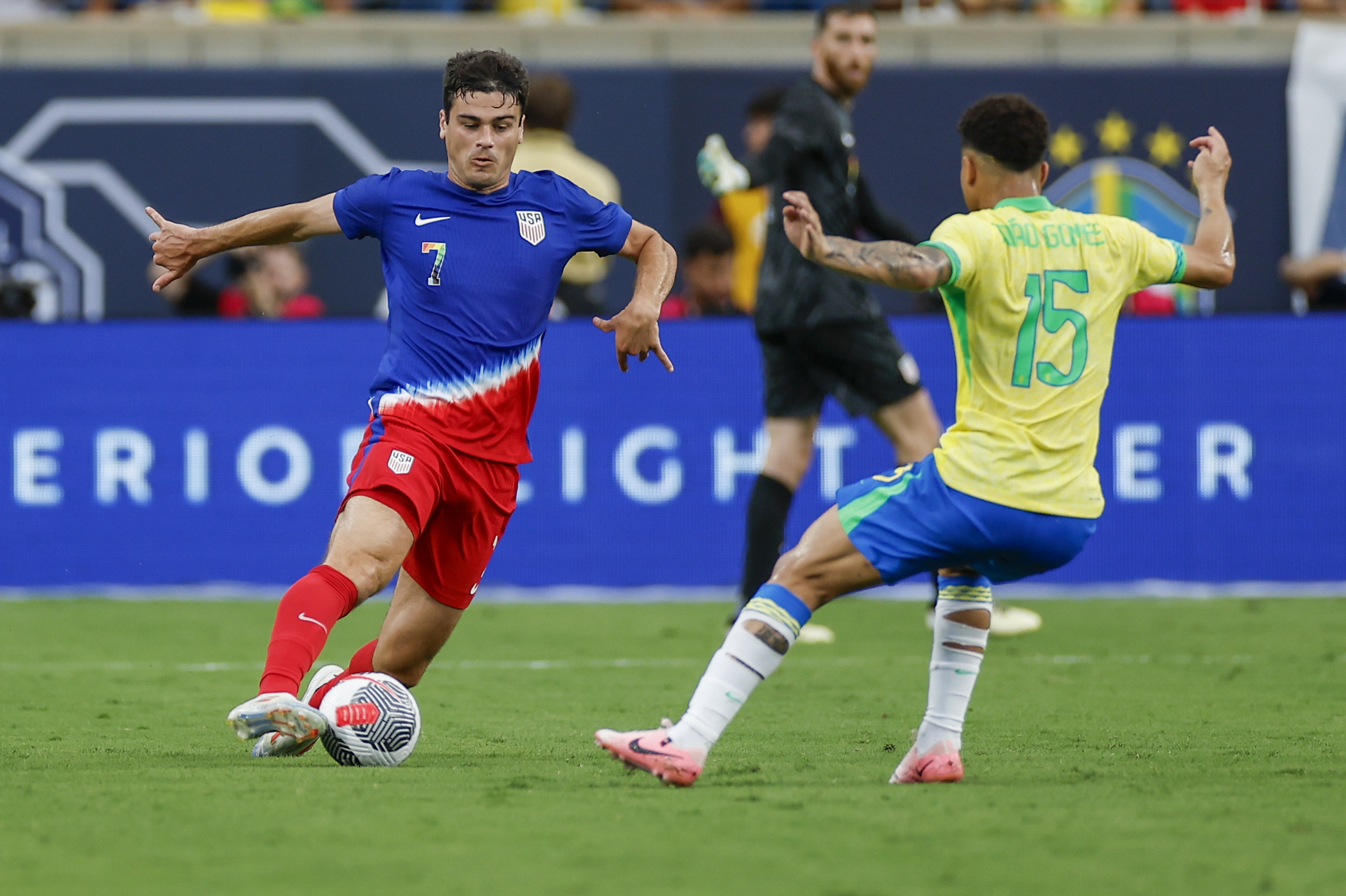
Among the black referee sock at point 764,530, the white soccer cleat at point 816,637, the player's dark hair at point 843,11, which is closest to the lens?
the black referee sock at point 764,530

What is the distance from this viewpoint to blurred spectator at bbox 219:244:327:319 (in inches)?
484

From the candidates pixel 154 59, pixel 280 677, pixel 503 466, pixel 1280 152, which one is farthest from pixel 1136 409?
pixel 154 59

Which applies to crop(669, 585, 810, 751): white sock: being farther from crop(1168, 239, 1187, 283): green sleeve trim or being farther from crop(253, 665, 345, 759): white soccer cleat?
crop(1168, 239, 1187, 283): green sleeve trim

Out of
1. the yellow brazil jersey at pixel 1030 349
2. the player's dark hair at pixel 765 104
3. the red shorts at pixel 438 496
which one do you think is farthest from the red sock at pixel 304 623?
the player's dark hair at pixel 765 104

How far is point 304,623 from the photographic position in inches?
203

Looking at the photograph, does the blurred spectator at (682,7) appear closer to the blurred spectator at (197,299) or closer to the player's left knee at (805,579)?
the blurred spectator at (197,299)

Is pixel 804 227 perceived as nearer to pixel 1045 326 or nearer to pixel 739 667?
pixel 1045 326

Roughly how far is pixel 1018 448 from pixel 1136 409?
6226 millimetres

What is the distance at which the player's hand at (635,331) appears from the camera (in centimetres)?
545

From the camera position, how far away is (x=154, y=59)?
14.4 meters

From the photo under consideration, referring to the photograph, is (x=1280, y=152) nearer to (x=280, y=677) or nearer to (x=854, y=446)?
(x=854, y=446)

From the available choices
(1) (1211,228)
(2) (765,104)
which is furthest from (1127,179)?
(1) (1211,228)

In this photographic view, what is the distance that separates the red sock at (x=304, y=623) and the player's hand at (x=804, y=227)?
5.24 feet

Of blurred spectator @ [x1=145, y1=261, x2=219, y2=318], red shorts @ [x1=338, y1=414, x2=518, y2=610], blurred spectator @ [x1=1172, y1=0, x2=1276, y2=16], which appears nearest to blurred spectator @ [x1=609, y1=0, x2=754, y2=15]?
blurred spectator @ [x1=1172, y1=0, x2=1276, y2=16]
